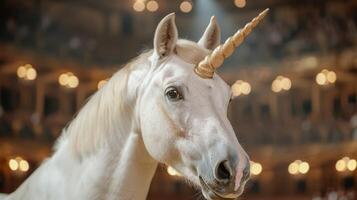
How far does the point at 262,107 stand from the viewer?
82.0 feet

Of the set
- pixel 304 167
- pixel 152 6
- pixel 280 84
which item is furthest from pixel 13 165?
pixel 280 84

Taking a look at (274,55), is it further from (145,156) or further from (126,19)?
(145,156)

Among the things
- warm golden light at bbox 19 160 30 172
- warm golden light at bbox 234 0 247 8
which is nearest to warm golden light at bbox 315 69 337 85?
warm golden light at bbox 234 0 247 8

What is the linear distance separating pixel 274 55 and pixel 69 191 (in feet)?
72.2

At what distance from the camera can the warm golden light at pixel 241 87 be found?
79.0ft

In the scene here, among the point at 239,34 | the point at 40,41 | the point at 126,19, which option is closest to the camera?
the point at 239,34

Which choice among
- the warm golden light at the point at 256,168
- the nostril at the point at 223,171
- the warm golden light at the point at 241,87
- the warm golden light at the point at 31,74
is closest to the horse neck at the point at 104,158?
the nostril at the point at 223,171

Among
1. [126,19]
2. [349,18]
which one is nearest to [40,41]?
[126,19]

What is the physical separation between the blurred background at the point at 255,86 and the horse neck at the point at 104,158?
57.7 feet

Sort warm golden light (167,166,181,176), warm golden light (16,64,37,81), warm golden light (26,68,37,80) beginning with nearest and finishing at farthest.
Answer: warm golden light (167,166,181,176), warm golden light (16,64,37,81), warm golden light (26,68,37,80)

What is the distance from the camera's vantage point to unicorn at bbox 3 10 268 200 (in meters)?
2.54

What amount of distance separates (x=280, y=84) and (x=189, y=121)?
21851 millimetres

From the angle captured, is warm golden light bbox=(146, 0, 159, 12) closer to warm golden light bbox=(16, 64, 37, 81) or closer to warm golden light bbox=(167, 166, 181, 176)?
warm golden light bbox=(16, 64, 37, 81)

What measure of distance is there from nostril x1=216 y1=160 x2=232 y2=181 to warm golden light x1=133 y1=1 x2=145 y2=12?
80.8 ft
